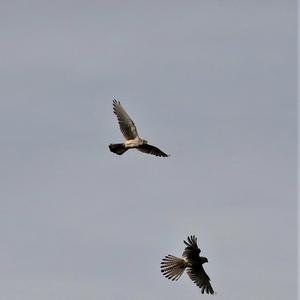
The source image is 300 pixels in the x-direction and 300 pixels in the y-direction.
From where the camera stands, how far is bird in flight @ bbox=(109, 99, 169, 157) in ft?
205

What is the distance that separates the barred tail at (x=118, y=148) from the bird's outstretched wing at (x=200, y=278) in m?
7.58

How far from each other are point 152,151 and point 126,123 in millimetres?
2209

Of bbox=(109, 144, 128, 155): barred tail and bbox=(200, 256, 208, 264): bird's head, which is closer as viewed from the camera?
bbox=(109, 144, 128, 155): barred tail

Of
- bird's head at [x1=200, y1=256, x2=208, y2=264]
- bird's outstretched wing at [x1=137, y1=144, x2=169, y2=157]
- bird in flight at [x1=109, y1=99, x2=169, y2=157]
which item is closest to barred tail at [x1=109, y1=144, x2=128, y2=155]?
bird in flight at [x1=109, y1=99, x2=169, y2=157]

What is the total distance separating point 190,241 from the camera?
6166 centimetres

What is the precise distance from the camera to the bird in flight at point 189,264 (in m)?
61.6

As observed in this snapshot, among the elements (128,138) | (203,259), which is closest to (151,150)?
(128,138)

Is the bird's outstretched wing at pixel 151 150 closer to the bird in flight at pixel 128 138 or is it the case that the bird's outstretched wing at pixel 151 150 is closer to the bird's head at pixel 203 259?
the bird in flight at pixel 128 138

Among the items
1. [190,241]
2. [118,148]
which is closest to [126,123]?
[118,148]

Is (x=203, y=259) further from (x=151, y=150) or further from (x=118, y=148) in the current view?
(x=118, y=148)

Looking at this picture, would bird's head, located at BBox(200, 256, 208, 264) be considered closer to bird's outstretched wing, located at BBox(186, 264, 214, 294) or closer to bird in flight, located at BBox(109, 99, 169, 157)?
bird's outstretched wing, located at BBox(186, 264, 214, 294)

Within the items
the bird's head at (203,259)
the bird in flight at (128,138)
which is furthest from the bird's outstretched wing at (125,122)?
the bird's head at (203,259)

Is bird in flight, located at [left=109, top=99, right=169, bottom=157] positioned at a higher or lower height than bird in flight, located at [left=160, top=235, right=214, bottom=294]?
higher

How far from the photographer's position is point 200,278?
64000 mm
